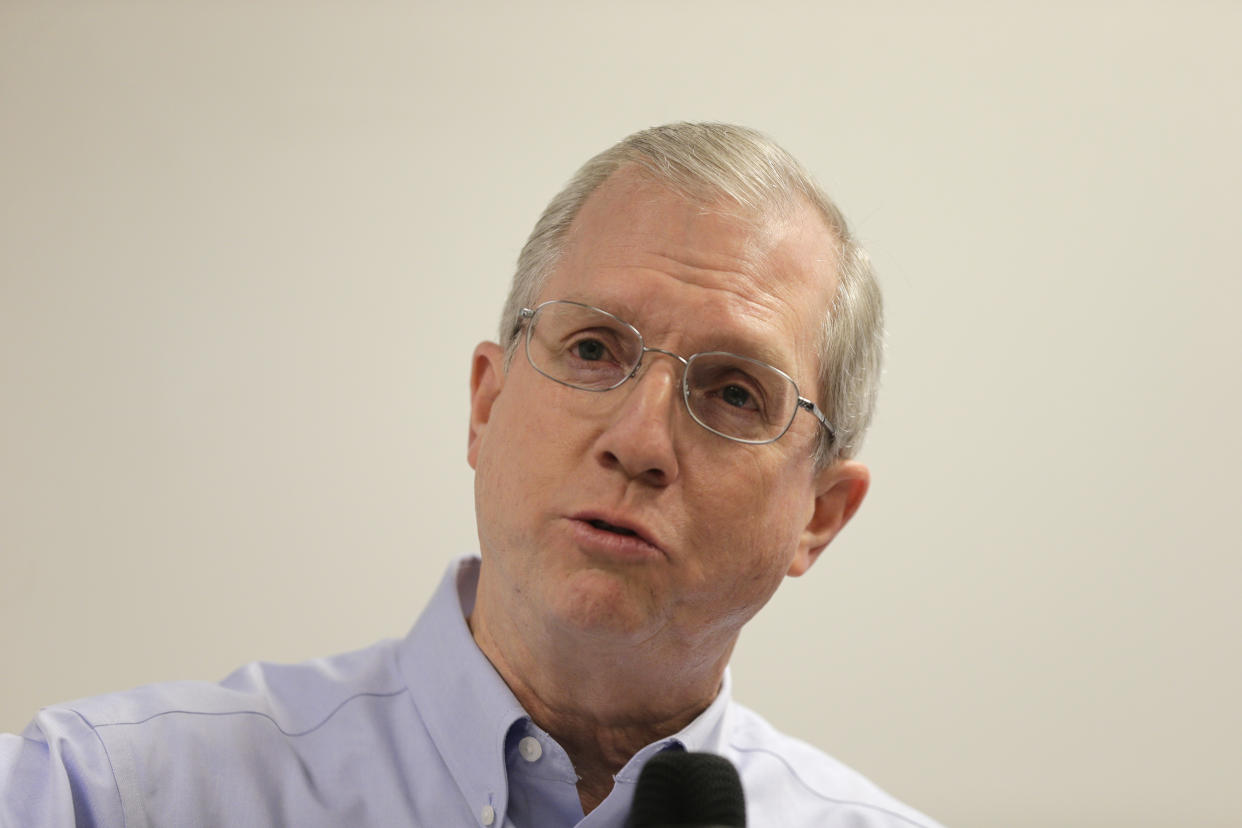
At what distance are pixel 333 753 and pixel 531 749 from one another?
0.30m

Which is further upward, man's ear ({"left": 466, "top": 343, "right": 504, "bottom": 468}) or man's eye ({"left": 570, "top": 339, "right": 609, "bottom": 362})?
man's eye ({"left": 570, "top": 339, "right": 609, "bottom": 362})

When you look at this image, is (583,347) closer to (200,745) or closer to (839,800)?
(200,745)

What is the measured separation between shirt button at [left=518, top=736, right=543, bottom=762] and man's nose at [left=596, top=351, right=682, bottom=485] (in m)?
0.42

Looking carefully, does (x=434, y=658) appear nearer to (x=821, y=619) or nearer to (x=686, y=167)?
(x=686, y=167)

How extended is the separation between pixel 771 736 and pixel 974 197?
5.11 feet

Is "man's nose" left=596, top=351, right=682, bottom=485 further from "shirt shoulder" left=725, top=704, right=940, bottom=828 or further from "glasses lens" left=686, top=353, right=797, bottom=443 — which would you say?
"shirt shoulder" left=725, top=704, right=940, bottom=828

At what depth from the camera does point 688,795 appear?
0.82m

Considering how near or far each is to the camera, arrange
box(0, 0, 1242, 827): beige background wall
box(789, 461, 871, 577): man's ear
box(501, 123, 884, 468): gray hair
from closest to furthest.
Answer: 1. box(501, 123, 884, 468): gray hair
2. box(789, 461, 871, 577): man's ear
3. box(0, 0, 1242, 827): beige background wall

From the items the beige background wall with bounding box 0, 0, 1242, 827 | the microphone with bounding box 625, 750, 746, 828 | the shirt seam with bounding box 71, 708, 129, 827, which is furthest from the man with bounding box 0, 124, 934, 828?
the beige background wall with bounding box 0, 0, 1242, 827

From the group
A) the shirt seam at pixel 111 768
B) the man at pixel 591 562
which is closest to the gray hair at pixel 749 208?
the man at pixel 591 562

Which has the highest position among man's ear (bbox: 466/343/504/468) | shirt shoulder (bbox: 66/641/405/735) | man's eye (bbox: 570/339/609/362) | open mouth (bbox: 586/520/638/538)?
man's eye (bbox: 570/339/609/362)

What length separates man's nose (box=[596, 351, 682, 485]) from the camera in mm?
1498

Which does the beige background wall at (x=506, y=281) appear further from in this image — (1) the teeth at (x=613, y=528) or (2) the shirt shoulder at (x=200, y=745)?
(1) the teeth at (x=613, y=528)

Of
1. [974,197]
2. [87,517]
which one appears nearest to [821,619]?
[974,197]
